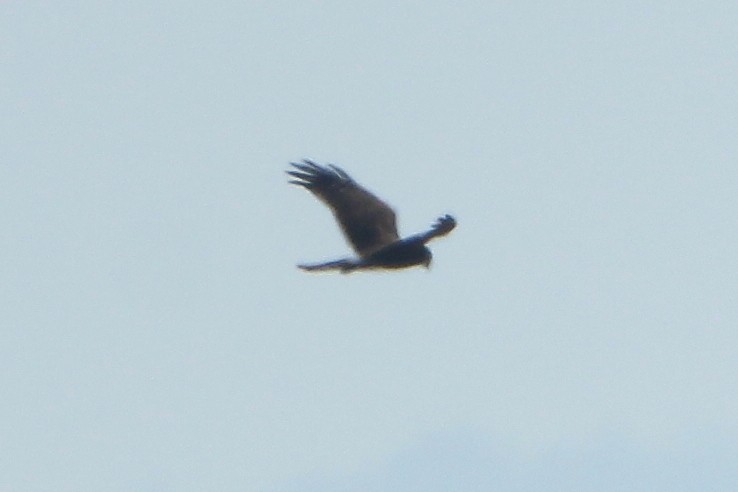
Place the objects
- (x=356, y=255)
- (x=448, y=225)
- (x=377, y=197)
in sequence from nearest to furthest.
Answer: (x=448, y=225) → (x=356, y=255) → (x=377, y=197)

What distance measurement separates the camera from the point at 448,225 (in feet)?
90.9

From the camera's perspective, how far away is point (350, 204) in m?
32.1

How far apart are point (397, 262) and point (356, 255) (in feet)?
5.20

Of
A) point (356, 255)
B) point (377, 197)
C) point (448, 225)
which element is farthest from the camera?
point (377, 197)

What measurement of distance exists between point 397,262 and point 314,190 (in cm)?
356

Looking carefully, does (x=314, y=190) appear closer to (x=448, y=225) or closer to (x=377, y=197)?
(x=377, y=197)

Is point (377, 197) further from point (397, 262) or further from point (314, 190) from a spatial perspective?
point (397, 262)

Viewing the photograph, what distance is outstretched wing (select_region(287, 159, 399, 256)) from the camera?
3162 cm

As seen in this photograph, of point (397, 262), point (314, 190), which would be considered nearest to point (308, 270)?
point (397, 262)

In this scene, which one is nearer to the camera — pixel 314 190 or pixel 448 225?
pixel 448 225

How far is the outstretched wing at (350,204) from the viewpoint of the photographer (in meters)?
31.6

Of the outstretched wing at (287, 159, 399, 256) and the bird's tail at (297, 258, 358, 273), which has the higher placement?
the outstretched wing at (287, 159, 399, 256)

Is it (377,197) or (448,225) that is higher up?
(377,197)

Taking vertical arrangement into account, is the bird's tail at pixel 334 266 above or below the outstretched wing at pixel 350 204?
below
